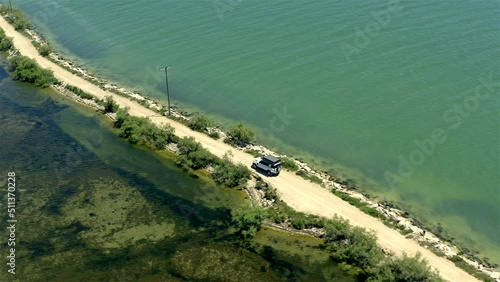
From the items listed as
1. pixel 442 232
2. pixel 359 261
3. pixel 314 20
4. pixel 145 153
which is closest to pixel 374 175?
pixel 442 232

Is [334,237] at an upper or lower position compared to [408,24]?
lower

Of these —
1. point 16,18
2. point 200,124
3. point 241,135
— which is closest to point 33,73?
point 16,18

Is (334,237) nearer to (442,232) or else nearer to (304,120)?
(442,232)

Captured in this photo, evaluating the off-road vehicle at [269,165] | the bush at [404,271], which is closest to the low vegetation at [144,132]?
the off-road vehicle at [269,165]

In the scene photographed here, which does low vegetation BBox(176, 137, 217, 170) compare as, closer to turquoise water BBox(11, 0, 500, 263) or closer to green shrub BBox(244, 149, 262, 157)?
green shrub BBox(244, 149, 262, 157)

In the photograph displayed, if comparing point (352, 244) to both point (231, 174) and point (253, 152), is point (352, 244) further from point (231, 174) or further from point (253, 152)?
point (253, 152)

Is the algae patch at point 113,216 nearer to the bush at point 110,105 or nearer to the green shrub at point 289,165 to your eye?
the green shrub at point 289,165
